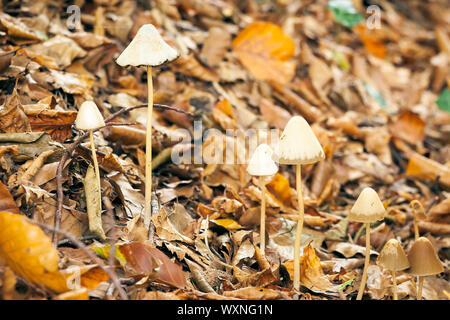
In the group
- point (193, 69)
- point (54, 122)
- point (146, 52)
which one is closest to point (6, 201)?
point (54, 122)

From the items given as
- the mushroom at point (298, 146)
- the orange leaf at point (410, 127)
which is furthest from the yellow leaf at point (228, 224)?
the orange leaf at point (410, 127)

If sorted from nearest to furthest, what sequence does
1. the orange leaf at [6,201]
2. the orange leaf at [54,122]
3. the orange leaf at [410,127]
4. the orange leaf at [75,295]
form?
the orange leaf at [75,295]
the orange leaf at [6,201]
the orange leaf at [54,122]
the orange leaf at [410,127]

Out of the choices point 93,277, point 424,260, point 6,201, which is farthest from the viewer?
point 424,260

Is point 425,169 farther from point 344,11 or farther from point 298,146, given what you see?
point 298,146

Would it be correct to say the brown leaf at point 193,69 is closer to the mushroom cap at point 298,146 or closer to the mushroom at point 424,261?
the mushroom cap at point 298,146

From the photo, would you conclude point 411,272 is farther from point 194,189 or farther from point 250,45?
point 250,45
